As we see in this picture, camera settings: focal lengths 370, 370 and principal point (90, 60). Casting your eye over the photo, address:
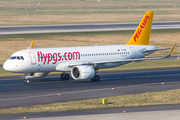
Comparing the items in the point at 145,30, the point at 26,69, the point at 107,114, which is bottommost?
the point at 107,114

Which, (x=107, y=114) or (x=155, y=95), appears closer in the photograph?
(x=107, y=114)

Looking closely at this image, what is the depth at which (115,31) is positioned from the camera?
321 ft

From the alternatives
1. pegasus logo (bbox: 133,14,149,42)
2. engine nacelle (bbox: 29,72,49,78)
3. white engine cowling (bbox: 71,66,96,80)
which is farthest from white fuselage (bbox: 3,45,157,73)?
engine nacelle (bbox: 29,72,49,78)

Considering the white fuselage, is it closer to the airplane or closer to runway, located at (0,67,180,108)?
the airplane

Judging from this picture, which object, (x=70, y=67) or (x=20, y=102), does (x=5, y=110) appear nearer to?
(x=20, y=102)

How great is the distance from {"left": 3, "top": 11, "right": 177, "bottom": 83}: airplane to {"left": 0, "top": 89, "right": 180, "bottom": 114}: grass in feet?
38.1

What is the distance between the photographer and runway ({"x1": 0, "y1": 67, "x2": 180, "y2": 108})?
35.5m

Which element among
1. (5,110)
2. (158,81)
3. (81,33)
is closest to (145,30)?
(158,81)

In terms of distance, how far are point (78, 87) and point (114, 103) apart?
35.2 ft

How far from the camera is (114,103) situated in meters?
32.6

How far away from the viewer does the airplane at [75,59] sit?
4522cm

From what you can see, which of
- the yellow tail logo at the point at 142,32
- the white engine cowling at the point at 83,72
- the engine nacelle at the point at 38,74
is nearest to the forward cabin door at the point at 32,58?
the engine nacelle at the point at 38,74

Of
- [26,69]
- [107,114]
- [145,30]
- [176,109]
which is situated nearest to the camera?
[107,114]

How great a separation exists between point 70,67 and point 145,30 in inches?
565
